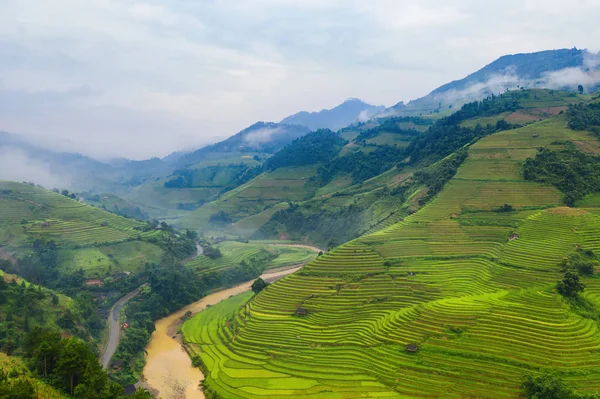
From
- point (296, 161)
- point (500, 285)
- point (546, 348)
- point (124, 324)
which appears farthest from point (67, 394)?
point (296, 161)

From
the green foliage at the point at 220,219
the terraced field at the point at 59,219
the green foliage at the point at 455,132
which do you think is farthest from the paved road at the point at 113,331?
the green foliage at the point at 455,132

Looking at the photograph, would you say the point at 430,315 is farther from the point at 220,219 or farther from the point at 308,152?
the point at 308,152

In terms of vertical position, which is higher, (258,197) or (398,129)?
(398,129)

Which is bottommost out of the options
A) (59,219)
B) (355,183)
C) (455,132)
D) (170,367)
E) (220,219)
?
(170,367)

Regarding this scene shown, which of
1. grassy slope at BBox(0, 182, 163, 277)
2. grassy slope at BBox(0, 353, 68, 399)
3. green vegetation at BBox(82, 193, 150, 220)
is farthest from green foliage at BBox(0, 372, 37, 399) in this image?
green vegetation at BBox(82, 193, 150, 220)

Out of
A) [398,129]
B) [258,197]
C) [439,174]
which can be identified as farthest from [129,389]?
[398,129]

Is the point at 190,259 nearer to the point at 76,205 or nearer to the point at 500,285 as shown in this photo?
the point at 76,205

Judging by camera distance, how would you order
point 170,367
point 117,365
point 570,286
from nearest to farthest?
1. point 570,286
2. point 117,365
3. point 170,367
